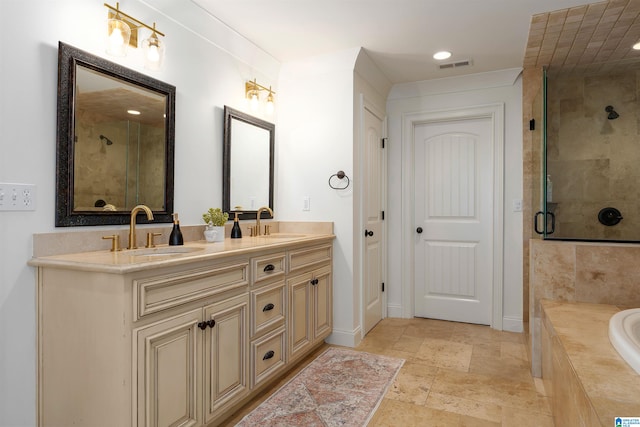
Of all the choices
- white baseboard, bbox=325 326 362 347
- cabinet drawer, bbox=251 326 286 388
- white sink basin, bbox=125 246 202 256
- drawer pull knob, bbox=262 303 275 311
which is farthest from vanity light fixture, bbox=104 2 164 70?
white baseboard, bbox=325 326 362 347

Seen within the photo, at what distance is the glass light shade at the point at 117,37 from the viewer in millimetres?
1845

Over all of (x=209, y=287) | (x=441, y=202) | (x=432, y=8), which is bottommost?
(x=209, y=287)

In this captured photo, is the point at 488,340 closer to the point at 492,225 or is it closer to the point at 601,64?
the point at 492,225

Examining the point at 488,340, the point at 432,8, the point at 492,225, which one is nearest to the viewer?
the point at 432,8

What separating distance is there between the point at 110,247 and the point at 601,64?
3.38 metres

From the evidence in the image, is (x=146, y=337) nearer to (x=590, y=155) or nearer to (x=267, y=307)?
(x=267, y=307)

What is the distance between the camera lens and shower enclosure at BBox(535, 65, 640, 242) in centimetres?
248

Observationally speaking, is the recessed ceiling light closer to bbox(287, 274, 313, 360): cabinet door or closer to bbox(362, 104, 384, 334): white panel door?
bbox(362, 104, 384, 334): white panel door

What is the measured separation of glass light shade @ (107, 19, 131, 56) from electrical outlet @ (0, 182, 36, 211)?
76cm

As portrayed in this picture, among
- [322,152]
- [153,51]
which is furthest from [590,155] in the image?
[153,51]

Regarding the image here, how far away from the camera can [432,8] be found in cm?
240

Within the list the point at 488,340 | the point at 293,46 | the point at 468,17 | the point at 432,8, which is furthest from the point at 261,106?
the point at 488,340

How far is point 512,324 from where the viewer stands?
347 cm

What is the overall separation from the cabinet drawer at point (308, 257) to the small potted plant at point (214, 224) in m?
0.47
